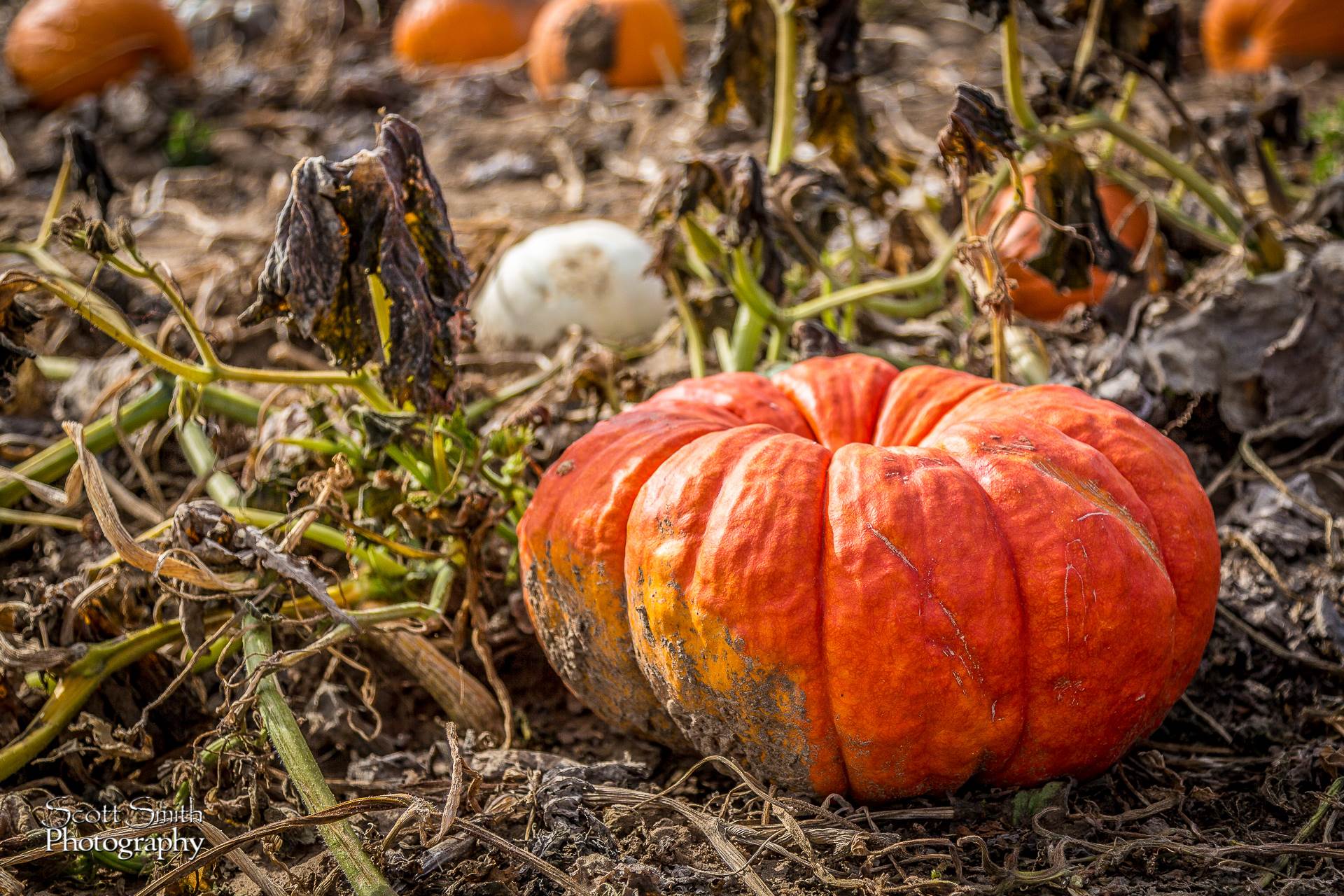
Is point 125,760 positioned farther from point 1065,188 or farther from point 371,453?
point 1065,188

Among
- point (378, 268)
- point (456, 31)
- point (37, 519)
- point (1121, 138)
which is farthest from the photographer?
point (456, 31)

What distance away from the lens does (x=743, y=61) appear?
341 centimetres

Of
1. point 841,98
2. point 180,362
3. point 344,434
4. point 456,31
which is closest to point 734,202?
point 841,98

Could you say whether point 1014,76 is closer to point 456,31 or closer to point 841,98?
point 841,98

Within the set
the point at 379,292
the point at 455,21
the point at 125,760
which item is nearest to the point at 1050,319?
the point at 379,292

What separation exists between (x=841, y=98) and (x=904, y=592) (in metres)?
1.95

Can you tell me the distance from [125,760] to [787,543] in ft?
4.79

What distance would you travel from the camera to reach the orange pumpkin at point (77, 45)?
7.52m

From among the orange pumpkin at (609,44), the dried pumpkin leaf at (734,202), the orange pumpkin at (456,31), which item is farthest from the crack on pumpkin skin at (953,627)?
the orange pumpkin at (456,31)

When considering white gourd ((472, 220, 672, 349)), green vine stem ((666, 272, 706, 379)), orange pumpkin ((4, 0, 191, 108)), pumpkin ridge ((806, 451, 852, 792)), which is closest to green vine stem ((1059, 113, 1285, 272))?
green vine stem ((666, 272, 706, 379))

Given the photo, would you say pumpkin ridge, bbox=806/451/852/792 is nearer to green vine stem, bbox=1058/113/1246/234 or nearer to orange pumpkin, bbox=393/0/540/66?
green vine stem, bbox=1058/113/1246/234

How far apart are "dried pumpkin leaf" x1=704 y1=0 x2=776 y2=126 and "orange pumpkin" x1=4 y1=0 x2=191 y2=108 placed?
5953 millimetres

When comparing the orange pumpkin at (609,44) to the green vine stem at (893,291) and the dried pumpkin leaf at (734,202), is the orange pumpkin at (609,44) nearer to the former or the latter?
the green vine stem at (893,291)

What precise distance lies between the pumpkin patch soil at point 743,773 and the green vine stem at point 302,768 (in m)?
0.08
